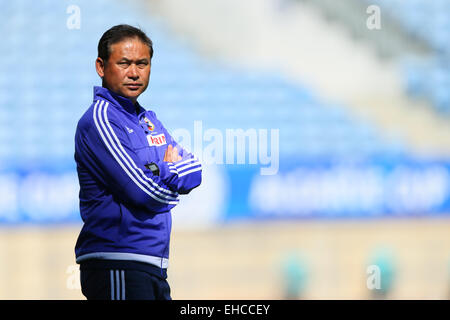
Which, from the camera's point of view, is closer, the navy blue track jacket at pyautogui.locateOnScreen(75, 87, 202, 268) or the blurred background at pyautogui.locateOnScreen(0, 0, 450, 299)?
the navy blue track jacket at pyautogui.locateOnScreen(75, 87, 202, 268)

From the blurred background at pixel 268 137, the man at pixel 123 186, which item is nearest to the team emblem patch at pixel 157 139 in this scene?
the man at pixel 123 186

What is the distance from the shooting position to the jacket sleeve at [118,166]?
2381 millimetres

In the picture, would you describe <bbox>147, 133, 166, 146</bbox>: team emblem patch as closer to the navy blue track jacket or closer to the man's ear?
the navy blue track jacket

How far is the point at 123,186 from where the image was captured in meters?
2.38

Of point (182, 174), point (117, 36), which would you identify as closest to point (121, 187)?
point (182, 174)

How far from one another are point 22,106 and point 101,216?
207 inches

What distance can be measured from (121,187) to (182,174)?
21 cm

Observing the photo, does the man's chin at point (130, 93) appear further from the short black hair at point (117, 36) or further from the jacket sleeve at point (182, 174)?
the jacket sleeve at point (182, 174)

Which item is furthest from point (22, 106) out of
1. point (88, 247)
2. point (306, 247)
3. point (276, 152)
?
point (88, 247)

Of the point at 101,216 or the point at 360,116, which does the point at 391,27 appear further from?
the point at 101,216

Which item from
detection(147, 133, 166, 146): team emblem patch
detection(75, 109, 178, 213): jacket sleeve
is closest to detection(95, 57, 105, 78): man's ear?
detection(75, 109, 178, 213): jacket sleeve

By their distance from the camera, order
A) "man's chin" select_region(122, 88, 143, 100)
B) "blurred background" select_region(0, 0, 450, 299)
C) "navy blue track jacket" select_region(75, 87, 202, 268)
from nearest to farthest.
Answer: "navy blue track jacket" select_region(75, 87, 202, 268) < "man's chin" select_region(122, 88, 143, 100) < "blurred background" select_region(0, 0, 450, 299)

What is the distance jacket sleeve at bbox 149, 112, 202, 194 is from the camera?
246cm

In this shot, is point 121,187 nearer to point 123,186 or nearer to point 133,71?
point 123,186
